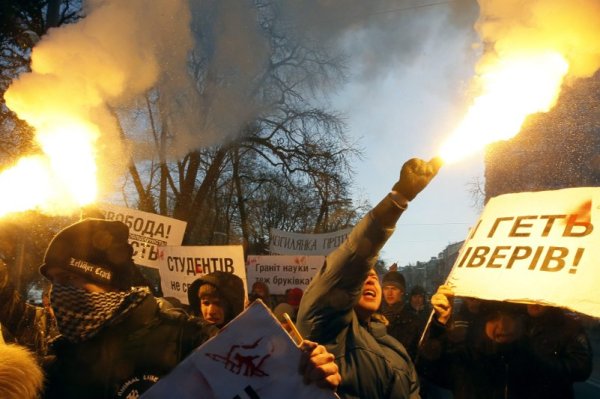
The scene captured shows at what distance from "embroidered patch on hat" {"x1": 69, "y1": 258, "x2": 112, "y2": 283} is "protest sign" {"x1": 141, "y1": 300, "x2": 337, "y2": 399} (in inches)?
21.9

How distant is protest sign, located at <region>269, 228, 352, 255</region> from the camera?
37.2 feet

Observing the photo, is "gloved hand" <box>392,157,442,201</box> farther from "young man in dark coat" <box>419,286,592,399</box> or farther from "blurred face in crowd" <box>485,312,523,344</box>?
"blurred face in crowd" <box>485,312,523,344</box>

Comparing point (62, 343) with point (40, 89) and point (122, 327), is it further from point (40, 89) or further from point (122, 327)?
point (40, 89)

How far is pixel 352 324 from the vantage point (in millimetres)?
2609

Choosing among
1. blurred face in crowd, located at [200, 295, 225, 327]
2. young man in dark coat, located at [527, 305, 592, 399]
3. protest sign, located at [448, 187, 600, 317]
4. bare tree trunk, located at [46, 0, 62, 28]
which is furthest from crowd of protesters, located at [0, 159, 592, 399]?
bare tree trunk, located at [46, 0, 62, 28]

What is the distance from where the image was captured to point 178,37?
8.34 m

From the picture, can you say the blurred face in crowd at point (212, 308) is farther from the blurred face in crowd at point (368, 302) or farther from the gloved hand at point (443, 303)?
the gloved hand at point (443, 303)

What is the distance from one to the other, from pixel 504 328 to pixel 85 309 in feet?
8.51

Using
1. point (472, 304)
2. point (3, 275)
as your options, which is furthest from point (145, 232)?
point (472, 304)

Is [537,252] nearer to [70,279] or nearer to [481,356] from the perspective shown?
[481,356]

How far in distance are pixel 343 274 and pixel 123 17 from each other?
4.86 m

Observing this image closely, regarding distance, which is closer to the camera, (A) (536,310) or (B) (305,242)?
(A) (536,310)

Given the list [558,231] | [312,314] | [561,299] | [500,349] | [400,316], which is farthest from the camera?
[400,316]

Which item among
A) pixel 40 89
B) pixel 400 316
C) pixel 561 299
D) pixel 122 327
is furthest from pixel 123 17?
pixel 561 299
